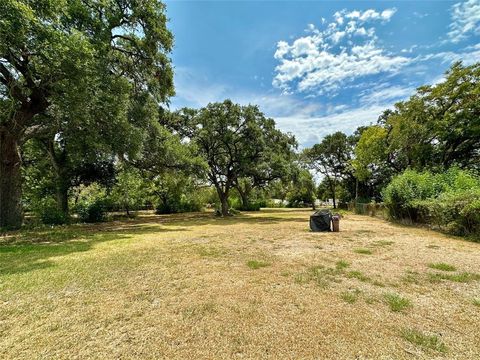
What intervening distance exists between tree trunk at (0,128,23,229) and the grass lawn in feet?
17.2

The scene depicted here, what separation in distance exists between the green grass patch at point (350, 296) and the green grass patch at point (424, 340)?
2.29 feet

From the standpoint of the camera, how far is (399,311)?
2703mm

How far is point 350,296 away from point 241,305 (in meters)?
1.43

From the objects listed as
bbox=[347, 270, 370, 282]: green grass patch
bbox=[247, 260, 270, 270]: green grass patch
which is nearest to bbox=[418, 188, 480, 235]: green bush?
bbox=[347, 270, 370, 282]: green grass patch

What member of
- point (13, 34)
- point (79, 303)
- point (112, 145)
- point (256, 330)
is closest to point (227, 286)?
point (256, 330)

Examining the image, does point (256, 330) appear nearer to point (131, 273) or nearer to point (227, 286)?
point (227, 286)

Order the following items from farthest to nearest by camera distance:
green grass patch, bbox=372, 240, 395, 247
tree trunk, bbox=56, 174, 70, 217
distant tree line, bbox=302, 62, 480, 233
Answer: tree trunk, bbox=56, 174, 70, 217 < distant tree line, bbox=302, 62, 480, 233 < green grass patch, bbox=372, 240, 395, 247

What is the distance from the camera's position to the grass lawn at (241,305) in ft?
6.86

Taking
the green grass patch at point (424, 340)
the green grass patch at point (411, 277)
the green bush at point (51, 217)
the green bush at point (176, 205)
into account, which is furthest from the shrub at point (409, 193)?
the green bush at point (176, 205)

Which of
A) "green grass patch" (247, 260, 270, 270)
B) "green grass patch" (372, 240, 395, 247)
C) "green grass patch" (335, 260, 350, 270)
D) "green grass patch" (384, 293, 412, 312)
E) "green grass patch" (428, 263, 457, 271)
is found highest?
"green grass patch" (384, 293, 412, 312)

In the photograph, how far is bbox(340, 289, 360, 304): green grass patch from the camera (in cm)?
299

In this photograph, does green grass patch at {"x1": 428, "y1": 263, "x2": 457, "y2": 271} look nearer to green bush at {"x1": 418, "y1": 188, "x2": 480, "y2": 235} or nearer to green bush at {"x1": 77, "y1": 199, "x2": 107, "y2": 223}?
green bush at {"x1": 418, "y1": 188, "x2": 480, "y2": 235}

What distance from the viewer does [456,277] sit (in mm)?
3750

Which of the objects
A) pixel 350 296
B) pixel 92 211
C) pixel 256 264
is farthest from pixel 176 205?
pixel 350 296
